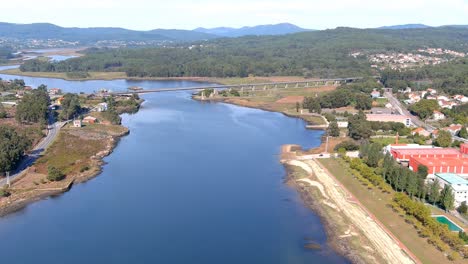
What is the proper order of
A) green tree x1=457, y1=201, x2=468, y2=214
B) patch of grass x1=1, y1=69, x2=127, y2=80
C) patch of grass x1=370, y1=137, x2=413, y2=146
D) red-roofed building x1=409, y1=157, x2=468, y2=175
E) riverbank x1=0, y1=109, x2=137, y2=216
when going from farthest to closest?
patch of grass x1=1, y1=69, x2=127, y2=80
patch of grass x1=370, y1=137, x2=413, y2=146
red-roofed building x1=409, y1=157, x2=468, y2=175
riverbank x1=0, y1=109, x2=137, y2=216
green tree x1=457, y1=201, x2=468, y2=214

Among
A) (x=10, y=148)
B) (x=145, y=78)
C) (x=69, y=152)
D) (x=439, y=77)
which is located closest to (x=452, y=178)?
(x=69, y=152)

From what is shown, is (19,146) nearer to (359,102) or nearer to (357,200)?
(357,200)

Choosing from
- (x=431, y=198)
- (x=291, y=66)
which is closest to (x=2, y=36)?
(x=291, y=66)

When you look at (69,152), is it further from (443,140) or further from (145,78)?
(145,78)

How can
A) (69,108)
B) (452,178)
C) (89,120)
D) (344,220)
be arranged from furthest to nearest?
1. (69,108)
2. (89,120)
3. (452,178)
4. (344,220)

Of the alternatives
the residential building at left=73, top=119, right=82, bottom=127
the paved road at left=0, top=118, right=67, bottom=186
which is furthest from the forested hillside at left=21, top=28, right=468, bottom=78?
the paved road at left=0, top=118, right=67, bottom=186

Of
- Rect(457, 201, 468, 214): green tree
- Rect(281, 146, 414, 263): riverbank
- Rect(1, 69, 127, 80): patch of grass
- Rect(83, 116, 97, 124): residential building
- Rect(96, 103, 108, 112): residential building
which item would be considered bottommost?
Rect(281, 146, 414, 263): riverbank

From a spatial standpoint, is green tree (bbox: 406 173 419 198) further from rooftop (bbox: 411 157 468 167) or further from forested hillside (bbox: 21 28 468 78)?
forested hillside (bbox: 21 28 468 78)
